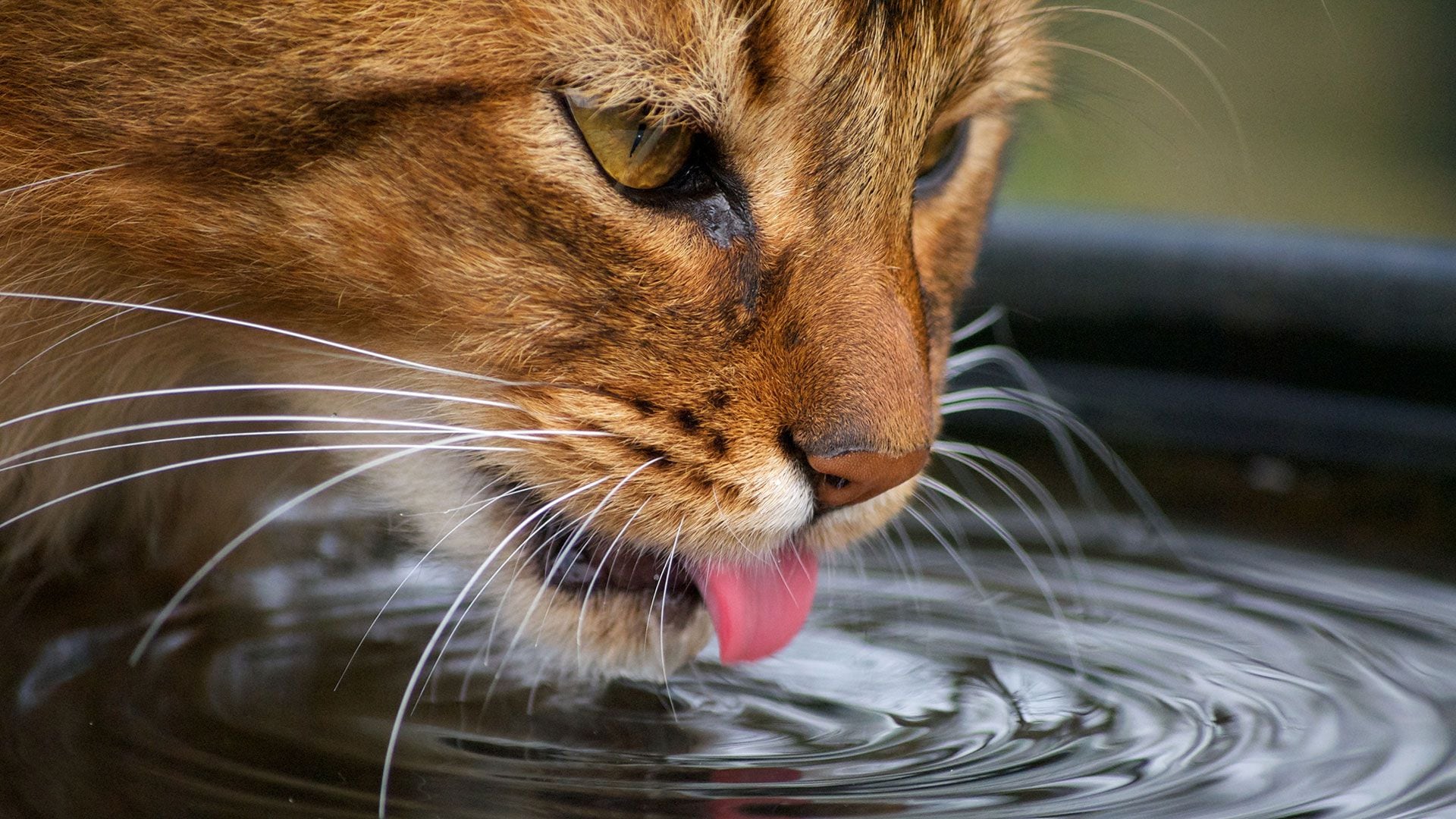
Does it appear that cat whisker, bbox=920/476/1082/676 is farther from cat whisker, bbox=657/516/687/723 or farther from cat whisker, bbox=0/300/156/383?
cat whisker, bbox=0/300/156/383

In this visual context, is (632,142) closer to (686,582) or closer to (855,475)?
(855,475)

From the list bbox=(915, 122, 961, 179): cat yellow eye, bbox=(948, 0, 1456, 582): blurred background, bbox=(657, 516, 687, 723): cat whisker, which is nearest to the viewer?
bbox=(657, 516, 687, 723): cat whisker

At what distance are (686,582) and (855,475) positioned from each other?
12.2 inches

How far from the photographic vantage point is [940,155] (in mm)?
2307

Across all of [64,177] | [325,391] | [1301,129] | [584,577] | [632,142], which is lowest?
[584,577]

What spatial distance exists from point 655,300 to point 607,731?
555mm

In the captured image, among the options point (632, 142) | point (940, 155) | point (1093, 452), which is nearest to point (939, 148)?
point (940, 155)

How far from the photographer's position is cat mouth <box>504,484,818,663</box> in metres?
1.86

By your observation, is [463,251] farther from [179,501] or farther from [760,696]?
[179,501]

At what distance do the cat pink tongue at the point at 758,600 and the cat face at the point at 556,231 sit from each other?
1.0 inches

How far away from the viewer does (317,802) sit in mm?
1664

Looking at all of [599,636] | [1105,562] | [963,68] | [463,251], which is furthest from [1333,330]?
[463,251]

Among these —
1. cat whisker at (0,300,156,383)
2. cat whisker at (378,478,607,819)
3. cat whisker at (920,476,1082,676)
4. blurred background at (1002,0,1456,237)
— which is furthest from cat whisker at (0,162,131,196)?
blurred background at (1002,0,1456,237)

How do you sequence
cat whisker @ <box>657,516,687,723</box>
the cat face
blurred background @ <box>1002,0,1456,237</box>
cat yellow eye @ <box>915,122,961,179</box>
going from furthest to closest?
blurred background @ <box>1002,0,1456,237</box> < cat yellow eye @ <box>915,122,961,179</box> < cat whisker @ <box>657,516,687,723</box> < the cat face
